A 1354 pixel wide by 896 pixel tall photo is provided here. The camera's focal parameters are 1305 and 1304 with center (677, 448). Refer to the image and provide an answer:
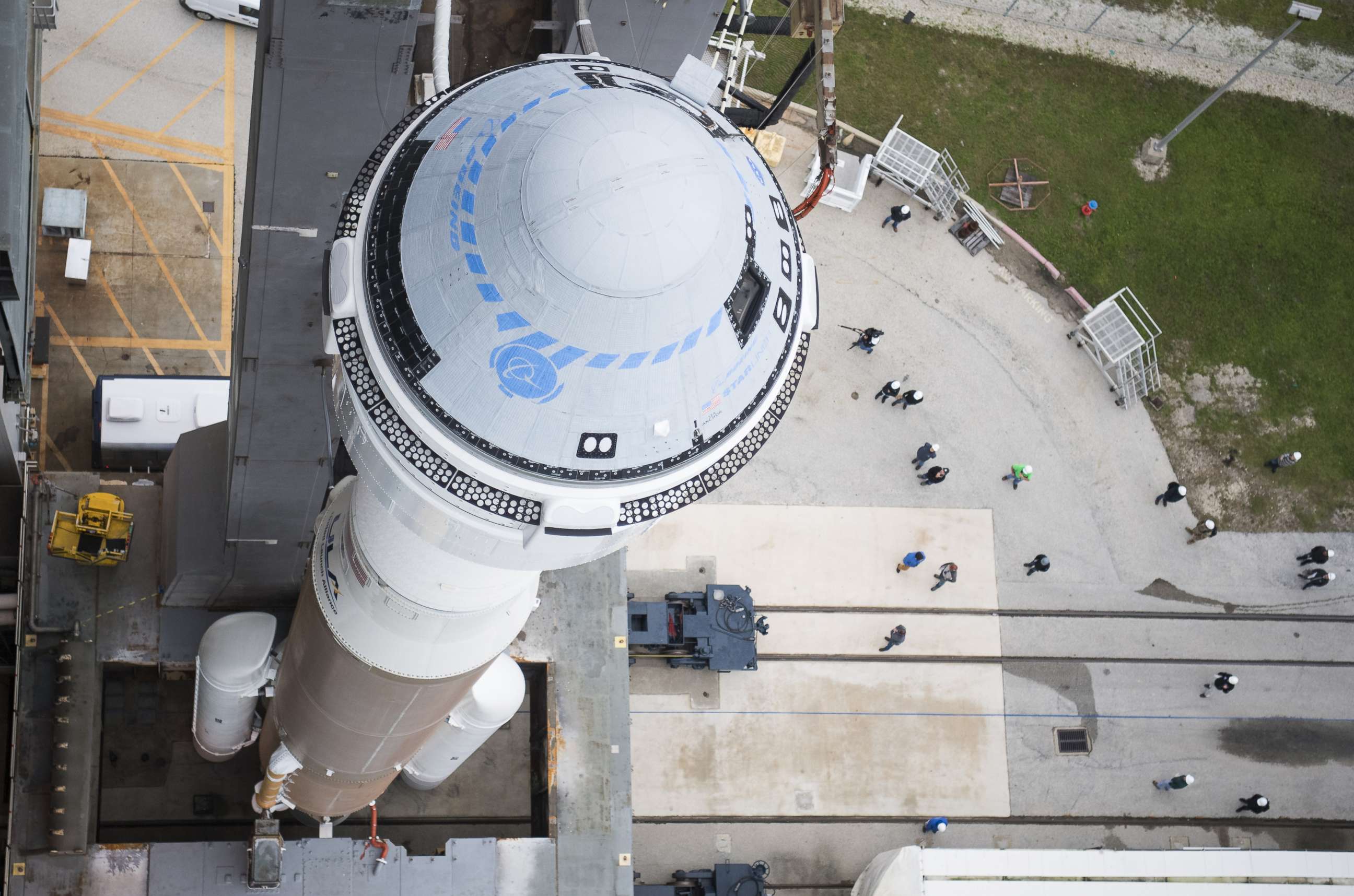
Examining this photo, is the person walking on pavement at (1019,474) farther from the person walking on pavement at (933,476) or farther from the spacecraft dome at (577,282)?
the spacecraft dome at (577,282)

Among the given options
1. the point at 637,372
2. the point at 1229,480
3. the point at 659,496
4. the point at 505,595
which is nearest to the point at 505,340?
the point at 637,372

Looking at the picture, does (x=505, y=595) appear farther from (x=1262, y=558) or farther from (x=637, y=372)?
(x=1262, y=558)

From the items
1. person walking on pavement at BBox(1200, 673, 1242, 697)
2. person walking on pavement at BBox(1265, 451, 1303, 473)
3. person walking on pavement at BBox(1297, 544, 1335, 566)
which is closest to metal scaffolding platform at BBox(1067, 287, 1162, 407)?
person walking on pavement at BBox(1265, 451, 1303, 473)

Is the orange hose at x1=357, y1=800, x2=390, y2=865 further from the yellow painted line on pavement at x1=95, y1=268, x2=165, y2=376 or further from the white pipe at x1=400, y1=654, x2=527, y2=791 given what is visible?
the yellow painted line on pavement at x1=95, y1=268, x2=165, y2=376

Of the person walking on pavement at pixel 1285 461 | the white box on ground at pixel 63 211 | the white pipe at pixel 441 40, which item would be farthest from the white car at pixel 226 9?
the person walking on pavement at pixel 1285 461

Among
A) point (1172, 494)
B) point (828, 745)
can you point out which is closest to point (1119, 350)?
point (1172, 494)

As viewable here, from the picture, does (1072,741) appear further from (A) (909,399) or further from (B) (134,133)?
(B) (134,133)
